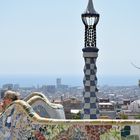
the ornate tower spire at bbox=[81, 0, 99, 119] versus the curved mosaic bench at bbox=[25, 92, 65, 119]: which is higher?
the ornate tower spire at bbox=[81, 0, 99, 119]

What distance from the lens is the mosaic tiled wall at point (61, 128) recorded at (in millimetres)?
4648

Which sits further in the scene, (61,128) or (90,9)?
(90,9)

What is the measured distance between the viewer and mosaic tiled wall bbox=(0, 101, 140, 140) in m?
4.65

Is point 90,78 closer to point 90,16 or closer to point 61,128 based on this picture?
point 90,16

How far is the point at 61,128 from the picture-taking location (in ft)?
15.5

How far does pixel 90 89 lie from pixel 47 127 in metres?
4.87

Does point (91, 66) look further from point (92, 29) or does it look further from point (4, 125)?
point (4, 125)

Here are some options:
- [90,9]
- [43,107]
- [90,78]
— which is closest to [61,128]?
[43,107]

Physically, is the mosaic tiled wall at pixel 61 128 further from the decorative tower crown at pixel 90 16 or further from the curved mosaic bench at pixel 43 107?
the decorative tower crown at pixel 90 16

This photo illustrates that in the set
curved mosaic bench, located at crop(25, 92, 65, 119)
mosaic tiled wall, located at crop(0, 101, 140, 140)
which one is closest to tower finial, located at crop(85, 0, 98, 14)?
curved mosaic bench, located at crop(25, 92, 65, 119)

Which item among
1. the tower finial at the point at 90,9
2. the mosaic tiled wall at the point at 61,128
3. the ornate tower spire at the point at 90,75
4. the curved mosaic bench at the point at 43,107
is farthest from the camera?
the tower finial at the point at 90,9

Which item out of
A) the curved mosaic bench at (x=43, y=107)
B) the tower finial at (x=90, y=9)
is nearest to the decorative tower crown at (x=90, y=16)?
the tower finial at (x=90, y=9)

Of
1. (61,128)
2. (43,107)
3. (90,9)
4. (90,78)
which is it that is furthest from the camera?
(90,9)

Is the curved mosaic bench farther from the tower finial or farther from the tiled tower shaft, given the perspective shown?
the tower finial
